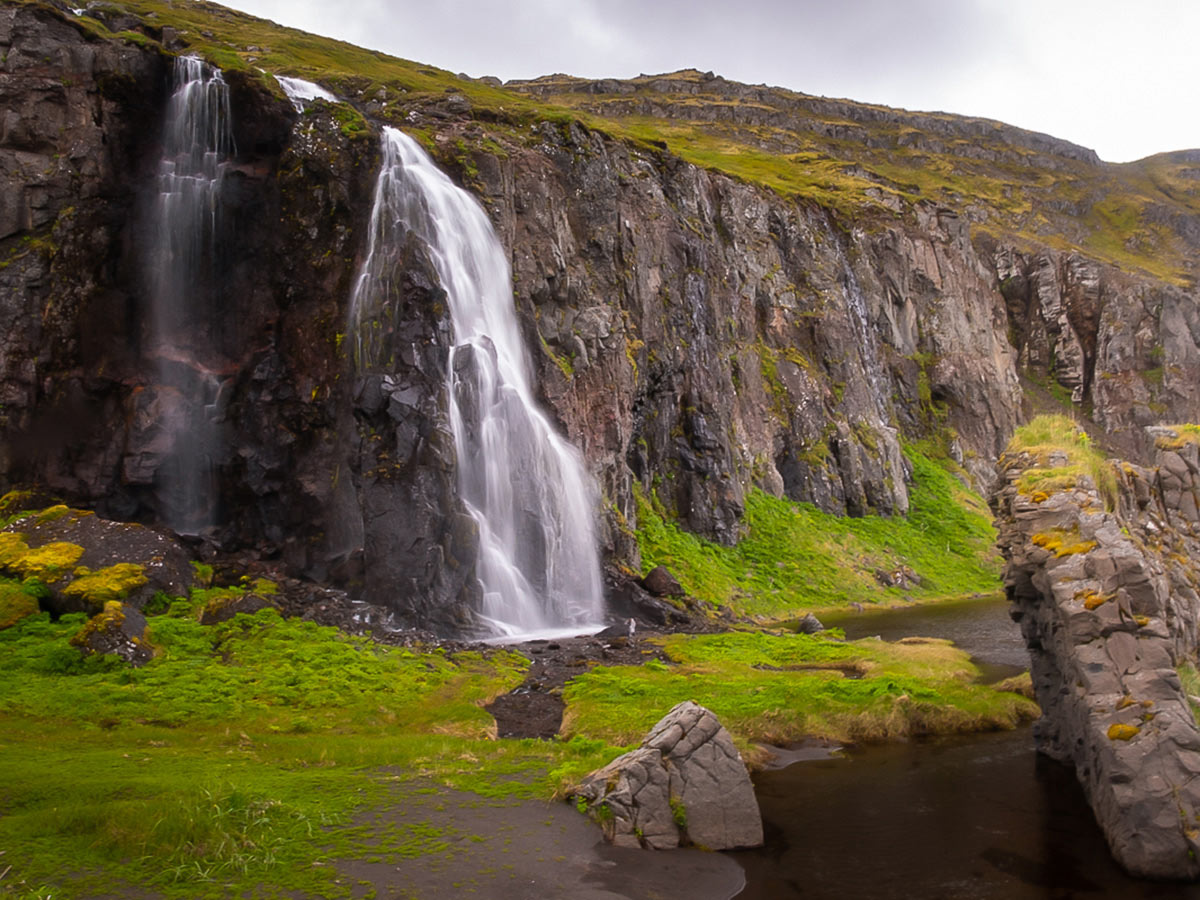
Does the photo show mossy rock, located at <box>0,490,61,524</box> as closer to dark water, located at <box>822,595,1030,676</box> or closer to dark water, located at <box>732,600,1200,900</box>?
dark water, located at <box>732,600,1200,900</box>

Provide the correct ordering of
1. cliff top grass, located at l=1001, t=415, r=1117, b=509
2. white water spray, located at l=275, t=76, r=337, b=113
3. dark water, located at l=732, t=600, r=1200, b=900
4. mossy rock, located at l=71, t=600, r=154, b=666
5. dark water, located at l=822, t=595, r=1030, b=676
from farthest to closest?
white water spray, located at l=275, t=76, r=337, b=113
dark water, located at l=822, t=595, r=1030, b=676
mossy rock, located at l=71, t=600, r=154, b=666
cliff top grass, located at l=1001, t=415, r=1117, b=509
dark water, located at l=732, t=600, r=1200, b=900

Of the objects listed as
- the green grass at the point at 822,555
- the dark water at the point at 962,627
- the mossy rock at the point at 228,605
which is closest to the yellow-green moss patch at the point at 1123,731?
the dark water at the point at 962,627

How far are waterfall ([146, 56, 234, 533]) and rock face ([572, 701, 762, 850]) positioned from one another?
27.7m

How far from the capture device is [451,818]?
45.7 ft

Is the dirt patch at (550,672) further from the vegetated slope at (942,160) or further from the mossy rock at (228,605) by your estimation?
the vegetated slope at (942,160)

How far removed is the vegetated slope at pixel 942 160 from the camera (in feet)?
420

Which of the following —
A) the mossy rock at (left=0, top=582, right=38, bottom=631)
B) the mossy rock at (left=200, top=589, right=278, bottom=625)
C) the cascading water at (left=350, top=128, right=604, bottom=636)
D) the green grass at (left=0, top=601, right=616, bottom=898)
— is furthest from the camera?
the cascading water at (left=350, top=128, right=604, bottom=636)

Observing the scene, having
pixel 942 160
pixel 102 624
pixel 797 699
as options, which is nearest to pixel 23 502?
pixel 102 624

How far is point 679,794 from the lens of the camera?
568 inches

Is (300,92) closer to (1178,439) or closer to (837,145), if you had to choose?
(1178,439)

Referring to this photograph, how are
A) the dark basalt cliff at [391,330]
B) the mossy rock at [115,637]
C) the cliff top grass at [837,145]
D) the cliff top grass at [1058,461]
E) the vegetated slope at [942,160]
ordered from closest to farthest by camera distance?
the cliff top grass at [1058,461], the mossy rock at [115,637], the dark basalt cliff at [391,330], the cliff top grass at [837,145], the vegetated slope at [942,160]

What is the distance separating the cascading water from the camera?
36.1 m

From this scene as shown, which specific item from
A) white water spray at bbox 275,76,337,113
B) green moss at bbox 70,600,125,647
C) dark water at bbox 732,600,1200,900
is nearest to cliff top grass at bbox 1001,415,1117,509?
dark water at bbox 732,600,1200,900

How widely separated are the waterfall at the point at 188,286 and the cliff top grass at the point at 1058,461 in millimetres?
31806
